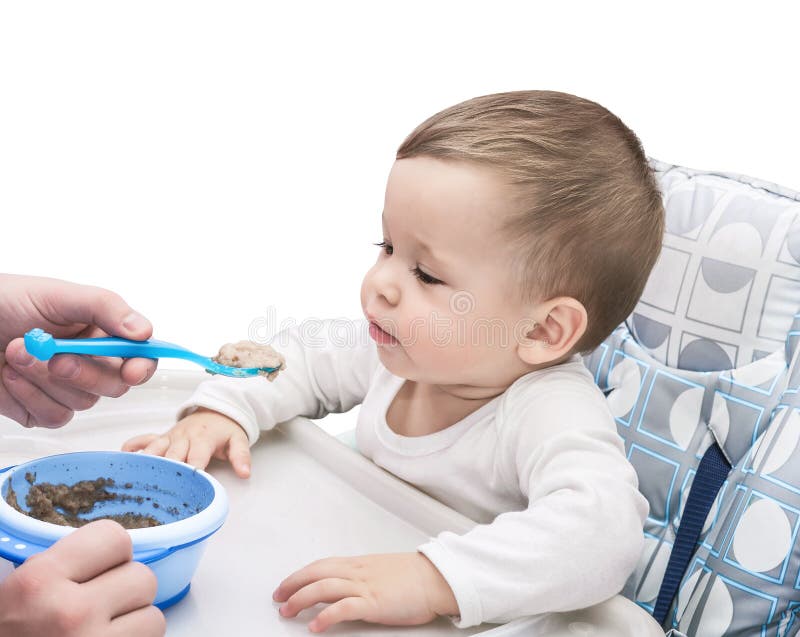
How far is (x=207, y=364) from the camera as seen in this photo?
3.76ft

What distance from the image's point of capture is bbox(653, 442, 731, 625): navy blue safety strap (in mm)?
1183

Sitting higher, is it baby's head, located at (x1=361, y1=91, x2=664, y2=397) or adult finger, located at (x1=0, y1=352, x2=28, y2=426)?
baby's head, located at (x1=361, y1=91, x2=664, y2=397)

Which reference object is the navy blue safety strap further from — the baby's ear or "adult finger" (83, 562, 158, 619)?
"adult finger" (83, 562, 158, 619)

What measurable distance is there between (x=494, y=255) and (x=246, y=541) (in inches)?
17.8

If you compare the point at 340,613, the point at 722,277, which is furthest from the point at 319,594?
the point at 722,277

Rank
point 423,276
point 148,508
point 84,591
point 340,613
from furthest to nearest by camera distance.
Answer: point 423,276, point 148,508, point 340,613, point 84,591

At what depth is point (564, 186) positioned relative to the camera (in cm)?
111

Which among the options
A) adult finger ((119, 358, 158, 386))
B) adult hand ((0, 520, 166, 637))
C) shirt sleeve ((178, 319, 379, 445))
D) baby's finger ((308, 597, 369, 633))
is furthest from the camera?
shirt sleeve ((178, 319, 379, 445))

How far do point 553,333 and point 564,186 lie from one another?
0.19 metres

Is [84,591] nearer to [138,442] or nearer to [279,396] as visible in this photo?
[138,442]

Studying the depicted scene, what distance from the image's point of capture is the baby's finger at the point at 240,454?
1227 millimetres

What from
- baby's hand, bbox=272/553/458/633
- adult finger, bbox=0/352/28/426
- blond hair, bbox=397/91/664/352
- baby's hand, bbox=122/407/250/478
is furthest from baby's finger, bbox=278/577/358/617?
adult finger, bbox=0/352/28/426

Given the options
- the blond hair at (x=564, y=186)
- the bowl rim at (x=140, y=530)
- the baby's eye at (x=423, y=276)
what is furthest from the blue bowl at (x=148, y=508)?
the blond hair at (x=564, y=186)

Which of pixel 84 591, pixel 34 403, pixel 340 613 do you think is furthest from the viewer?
pixel 34 403
